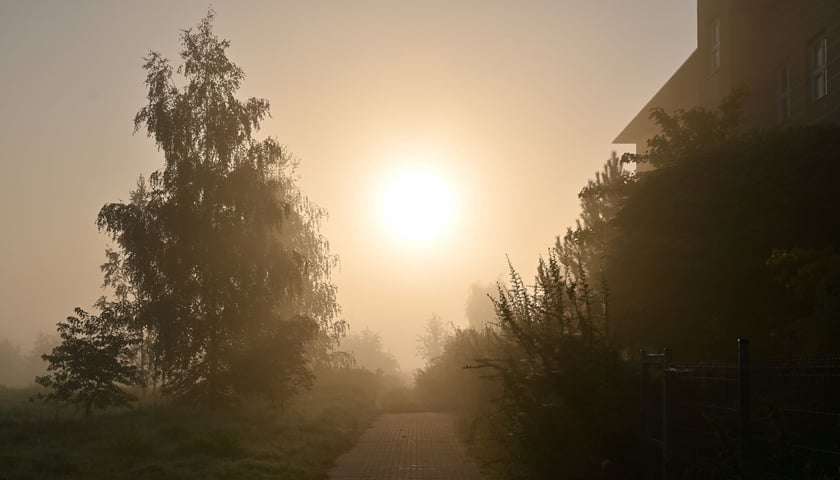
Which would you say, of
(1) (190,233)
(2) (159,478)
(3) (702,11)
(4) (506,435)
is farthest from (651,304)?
(1) (190,233)

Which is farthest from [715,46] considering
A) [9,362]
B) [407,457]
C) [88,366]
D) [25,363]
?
[9,362]

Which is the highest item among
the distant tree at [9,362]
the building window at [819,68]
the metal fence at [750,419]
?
the building window at [819,68]

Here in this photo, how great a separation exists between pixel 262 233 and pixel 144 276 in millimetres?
4805

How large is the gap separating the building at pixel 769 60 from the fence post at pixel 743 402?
585 inches

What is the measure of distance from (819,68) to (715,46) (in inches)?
250

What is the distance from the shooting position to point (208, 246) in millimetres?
32594

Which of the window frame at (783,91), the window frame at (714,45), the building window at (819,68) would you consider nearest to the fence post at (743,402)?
the building window at (819,68)

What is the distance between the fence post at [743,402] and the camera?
764 centimetres

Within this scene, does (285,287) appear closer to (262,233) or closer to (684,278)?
(262,233)

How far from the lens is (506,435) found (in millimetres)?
13789

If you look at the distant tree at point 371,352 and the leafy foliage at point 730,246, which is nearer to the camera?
the leafy foliage at point 730,246

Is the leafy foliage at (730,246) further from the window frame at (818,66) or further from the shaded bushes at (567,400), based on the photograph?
the window frame at (818,66)

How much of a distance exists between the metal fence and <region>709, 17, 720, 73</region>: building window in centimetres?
2009

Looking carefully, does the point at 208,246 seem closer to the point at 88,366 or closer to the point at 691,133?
the point at 88,366
